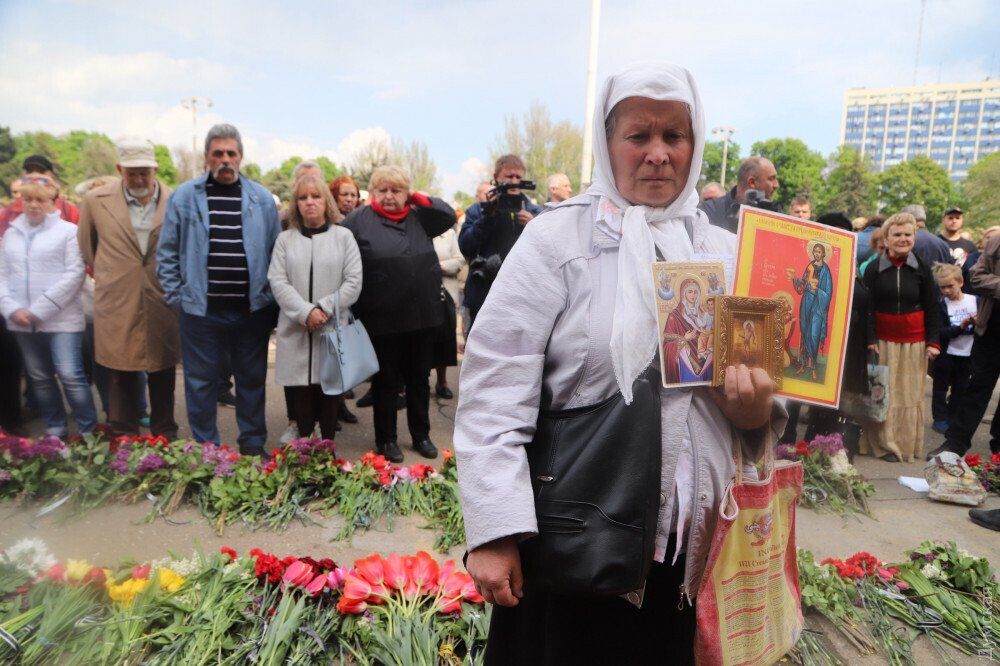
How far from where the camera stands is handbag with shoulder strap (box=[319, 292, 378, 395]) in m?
4.30

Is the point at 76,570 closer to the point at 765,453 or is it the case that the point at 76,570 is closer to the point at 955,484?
the point at 765,453

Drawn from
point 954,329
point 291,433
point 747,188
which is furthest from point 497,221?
point 954,329

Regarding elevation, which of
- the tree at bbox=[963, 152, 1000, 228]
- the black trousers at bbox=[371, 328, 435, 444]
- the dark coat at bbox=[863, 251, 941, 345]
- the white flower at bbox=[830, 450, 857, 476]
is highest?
the tree at bbox=[963, 152, 1000, 228]

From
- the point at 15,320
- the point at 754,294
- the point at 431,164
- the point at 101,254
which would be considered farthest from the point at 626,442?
the point at 431,164

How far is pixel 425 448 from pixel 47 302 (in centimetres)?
255

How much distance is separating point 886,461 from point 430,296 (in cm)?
407

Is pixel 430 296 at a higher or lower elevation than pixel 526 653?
higher

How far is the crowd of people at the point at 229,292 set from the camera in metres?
4.09

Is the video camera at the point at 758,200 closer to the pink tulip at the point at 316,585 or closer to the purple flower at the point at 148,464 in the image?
the pink tulip at the point at 316,585

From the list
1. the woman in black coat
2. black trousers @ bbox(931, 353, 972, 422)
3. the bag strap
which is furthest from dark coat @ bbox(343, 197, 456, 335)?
black trousers @ bbox(931, 353, 972, 422)

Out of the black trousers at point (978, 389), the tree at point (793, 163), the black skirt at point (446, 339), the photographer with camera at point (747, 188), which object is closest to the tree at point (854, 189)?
the tree at point (793, 163)

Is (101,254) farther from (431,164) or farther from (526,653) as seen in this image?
(431,164)

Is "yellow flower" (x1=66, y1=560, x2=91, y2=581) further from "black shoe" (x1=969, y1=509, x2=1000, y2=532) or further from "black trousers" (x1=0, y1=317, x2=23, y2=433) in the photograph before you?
"black shoe" (x1=969, y1=509, x2=1000, y2=532)

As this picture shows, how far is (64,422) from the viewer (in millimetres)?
4172
